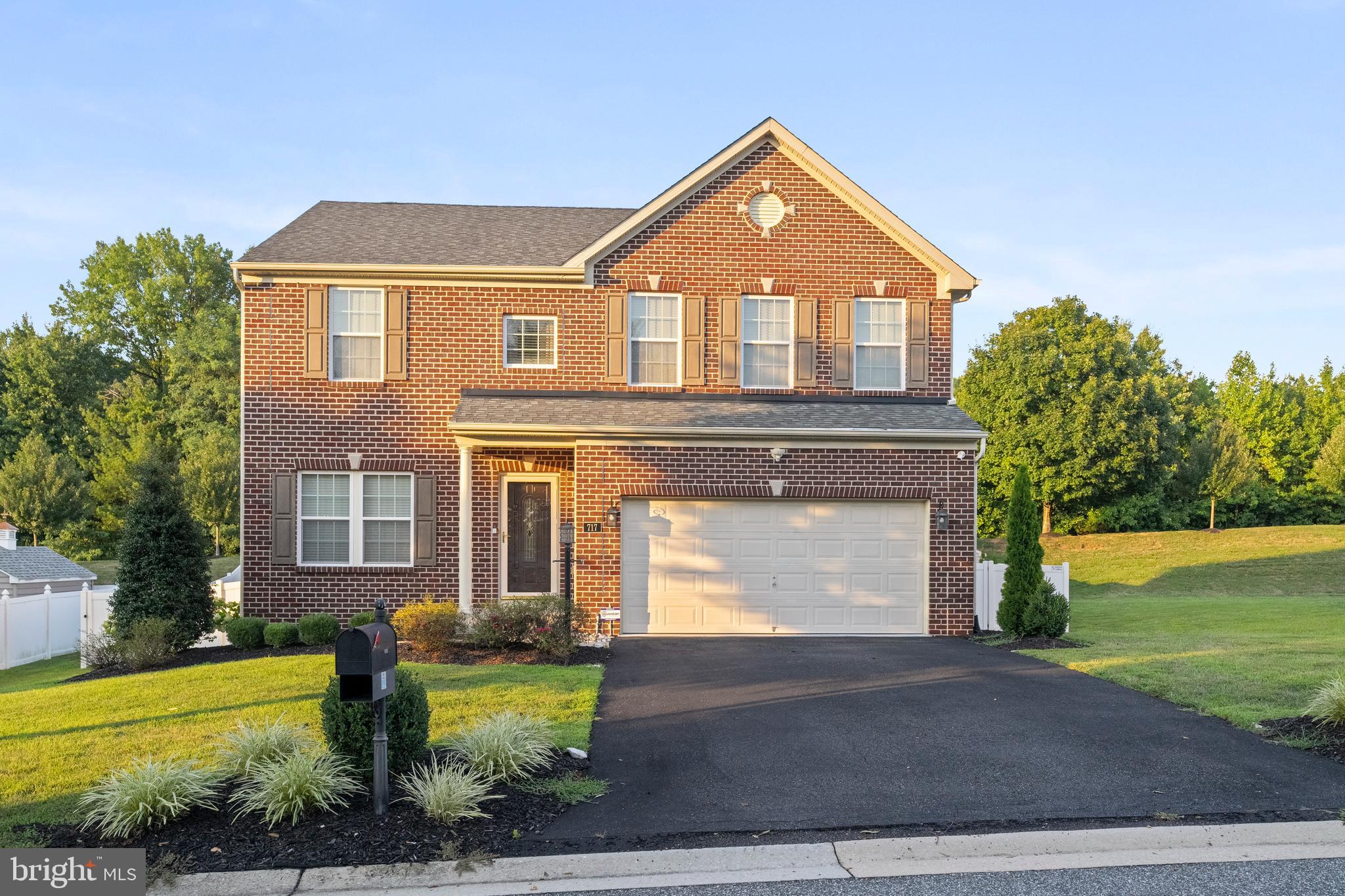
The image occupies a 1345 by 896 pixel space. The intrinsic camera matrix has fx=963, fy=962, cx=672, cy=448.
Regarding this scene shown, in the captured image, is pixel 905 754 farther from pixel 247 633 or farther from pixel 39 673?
pixel 39 673

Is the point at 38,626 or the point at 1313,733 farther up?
the point at 1313,733

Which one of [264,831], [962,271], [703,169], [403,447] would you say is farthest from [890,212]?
[264,831]

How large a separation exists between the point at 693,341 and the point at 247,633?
27.4ft

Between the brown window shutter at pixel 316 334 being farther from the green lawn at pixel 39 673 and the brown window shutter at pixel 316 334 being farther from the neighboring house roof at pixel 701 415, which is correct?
the green lawn at pixel 39 673

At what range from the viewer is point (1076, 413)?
128ft

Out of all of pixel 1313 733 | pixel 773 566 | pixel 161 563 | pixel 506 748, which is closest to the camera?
pixel 506 748

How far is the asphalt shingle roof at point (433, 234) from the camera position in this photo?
16391 mm

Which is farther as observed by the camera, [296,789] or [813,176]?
[813,176]

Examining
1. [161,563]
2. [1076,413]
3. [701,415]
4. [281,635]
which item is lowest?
[281,635]

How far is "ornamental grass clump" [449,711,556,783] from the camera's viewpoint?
672cm

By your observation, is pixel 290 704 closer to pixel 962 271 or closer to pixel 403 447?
pixel 403 447

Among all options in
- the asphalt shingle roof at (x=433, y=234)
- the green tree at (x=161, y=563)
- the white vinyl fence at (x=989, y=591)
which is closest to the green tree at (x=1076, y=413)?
the white vinyl fence at (x=989, y=591)

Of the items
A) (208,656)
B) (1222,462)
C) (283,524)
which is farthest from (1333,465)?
(208,656)

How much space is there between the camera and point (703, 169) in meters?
16.2
